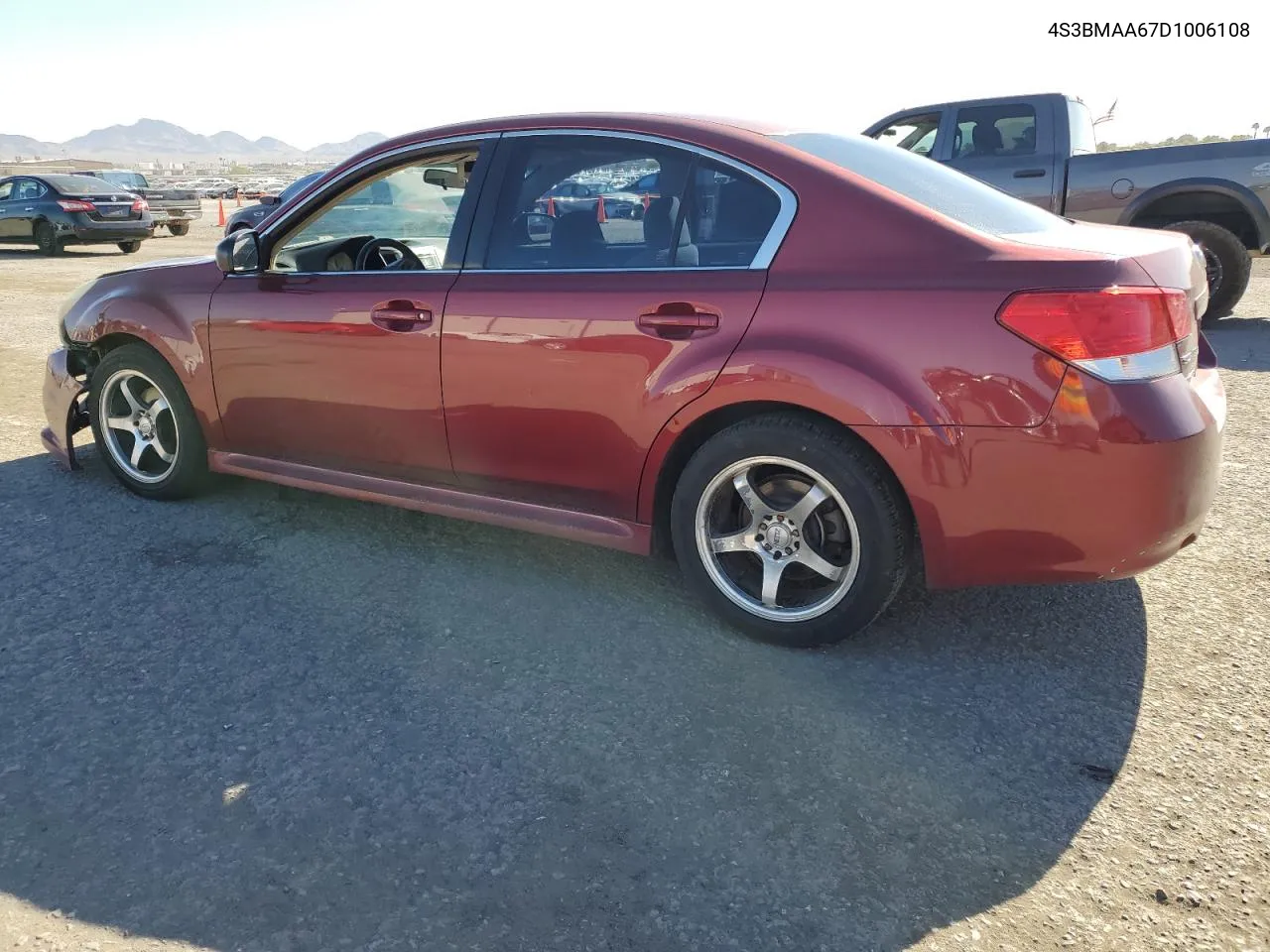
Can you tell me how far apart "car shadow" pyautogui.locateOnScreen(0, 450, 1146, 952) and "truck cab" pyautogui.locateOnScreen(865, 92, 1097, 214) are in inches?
260

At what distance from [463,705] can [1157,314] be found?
2242mm

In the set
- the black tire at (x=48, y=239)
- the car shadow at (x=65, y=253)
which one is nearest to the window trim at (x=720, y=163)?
the car shadow at (x=65, y=253)

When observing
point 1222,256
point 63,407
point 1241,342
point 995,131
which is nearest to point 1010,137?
point 995,131

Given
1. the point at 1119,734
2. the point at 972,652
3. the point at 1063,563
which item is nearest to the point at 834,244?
the point at 1063,563

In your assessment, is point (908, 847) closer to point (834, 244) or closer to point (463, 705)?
point (463, 705)

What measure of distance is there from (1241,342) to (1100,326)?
6765 millimetres

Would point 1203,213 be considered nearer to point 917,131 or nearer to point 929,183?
point 917,131

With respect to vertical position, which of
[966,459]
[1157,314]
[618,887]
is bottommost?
[618,887]

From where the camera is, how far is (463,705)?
3010 mm

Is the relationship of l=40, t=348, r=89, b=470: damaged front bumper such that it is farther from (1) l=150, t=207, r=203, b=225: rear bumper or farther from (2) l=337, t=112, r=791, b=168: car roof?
(1) l=150, t=207, r=203, b=225: rear bumper

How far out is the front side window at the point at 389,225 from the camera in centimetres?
390

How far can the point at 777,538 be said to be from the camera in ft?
10.8

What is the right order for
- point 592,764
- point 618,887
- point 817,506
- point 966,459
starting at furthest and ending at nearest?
1. point 817,506
2. point 966,459
3. point 592,764
4. point 618,887

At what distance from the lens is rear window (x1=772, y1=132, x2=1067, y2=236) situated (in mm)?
3199
